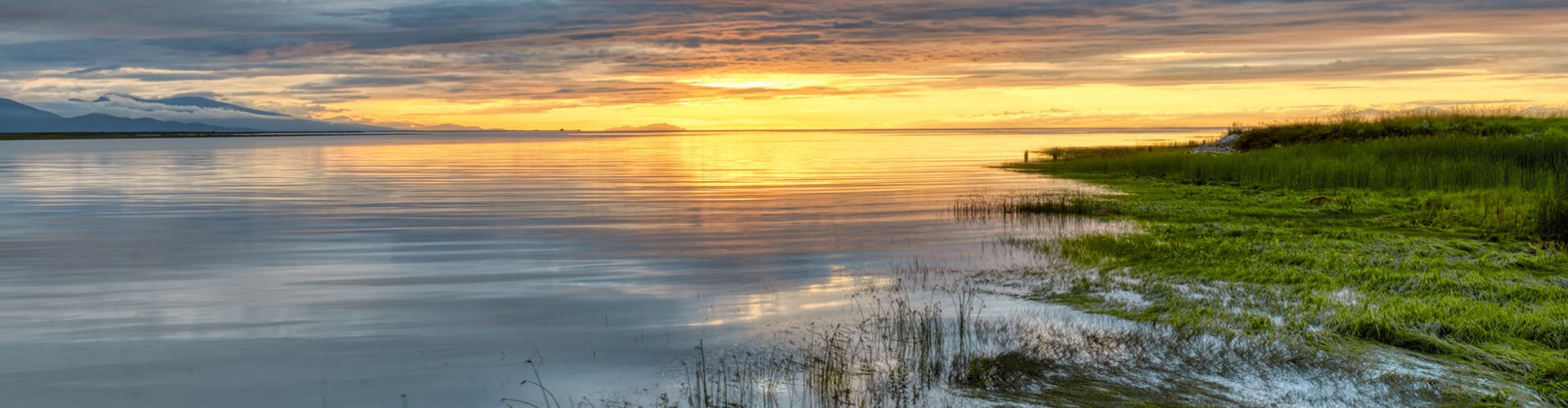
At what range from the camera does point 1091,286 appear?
1417 cm

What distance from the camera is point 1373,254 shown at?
1647cm

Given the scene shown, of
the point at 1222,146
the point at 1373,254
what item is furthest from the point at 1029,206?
the point at 1222,146

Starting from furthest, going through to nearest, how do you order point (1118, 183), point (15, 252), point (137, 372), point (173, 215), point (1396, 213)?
A: point (1118, 183) → point (173, 215) → point (1396, 213) → point (15, 252) → point (137, 372)

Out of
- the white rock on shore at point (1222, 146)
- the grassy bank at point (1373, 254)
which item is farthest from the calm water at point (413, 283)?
the white rock on shore at point (1222, 146)

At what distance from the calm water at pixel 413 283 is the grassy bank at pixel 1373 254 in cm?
363

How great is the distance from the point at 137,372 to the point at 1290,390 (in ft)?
36.5

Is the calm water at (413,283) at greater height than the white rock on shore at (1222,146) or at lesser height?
lesser

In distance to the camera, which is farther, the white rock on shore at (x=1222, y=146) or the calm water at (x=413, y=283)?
the white rock on shore at (x=1222, y=146)

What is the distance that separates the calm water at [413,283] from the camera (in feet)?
34.0

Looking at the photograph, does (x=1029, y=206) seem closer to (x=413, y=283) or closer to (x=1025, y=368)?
(x=413, y=283)

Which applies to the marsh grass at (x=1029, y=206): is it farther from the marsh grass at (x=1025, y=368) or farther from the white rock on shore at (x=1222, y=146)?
the white rock on shore at (x=1222, y=146)

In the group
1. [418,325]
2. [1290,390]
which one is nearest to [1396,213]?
[1290,390]

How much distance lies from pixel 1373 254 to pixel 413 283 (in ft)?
50.2

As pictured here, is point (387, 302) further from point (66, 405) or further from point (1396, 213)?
point (1396, 213)
